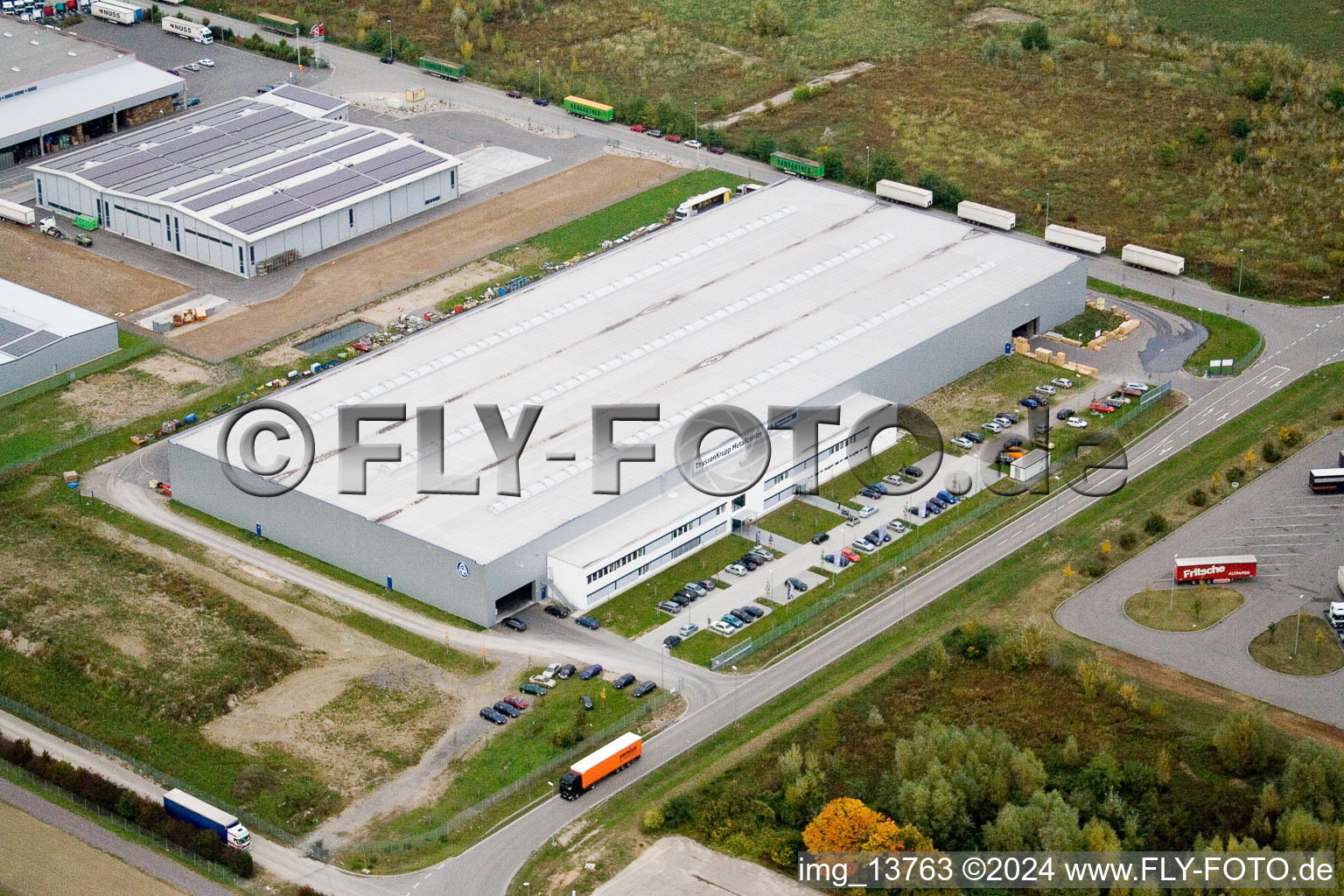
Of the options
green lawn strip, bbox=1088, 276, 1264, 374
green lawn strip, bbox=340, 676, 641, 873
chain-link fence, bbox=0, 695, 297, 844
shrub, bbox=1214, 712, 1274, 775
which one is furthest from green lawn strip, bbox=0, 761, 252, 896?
green lawn strip, bbox=1088, 276, 1264, 374

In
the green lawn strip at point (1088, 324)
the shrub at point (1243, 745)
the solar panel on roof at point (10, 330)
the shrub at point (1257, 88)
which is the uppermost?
the shrub at point (1257, 88)

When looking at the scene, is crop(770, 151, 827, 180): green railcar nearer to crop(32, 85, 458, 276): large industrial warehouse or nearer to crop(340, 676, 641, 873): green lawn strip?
Answer: crop(32, 85, 458, 276): large industrial warehouse

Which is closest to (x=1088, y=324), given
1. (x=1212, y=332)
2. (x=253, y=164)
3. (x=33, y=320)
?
(x=1212, y=332)

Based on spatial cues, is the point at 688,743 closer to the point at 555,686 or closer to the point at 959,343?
the point at 555,686

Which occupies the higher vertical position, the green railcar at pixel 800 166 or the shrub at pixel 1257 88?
the shrub at pixel 1257 88

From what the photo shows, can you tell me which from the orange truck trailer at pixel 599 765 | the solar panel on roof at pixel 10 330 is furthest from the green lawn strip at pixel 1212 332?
the solar panel on roof at pixel 10 330

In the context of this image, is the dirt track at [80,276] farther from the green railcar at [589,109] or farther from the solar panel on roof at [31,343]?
the green railcar at [589,109]
